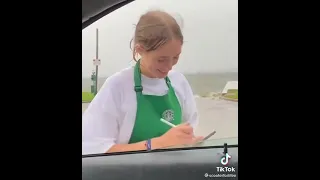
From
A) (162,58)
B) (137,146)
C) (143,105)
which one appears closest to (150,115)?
(143,105)

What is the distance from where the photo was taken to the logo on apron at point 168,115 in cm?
187

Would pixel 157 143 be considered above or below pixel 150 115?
below

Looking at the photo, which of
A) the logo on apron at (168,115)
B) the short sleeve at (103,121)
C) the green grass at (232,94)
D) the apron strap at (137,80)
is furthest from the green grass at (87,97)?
the green grass at (232,94)

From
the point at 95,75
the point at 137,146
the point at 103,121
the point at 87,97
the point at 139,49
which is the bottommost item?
the point at 137,146

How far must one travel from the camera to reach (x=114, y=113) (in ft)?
6.14

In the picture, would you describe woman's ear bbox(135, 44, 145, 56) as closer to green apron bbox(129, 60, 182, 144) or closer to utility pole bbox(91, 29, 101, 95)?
green apron bbox(129, 60, 182, 144)

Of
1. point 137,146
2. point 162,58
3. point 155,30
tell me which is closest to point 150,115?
point 137,146

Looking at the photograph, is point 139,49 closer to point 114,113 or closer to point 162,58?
point 162,58

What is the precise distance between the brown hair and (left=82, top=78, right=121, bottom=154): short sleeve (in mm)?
249

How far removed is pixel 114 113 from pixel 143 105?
149 millimetres

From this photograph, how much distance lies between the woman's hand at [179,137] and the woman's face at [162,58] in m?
0.28

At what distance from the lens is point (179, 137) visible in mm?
1865
